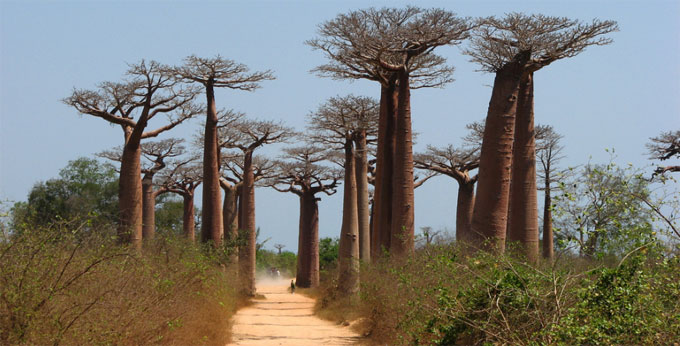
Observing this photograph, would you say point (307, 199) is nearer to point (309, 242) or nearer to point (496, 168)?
point (309, 242)

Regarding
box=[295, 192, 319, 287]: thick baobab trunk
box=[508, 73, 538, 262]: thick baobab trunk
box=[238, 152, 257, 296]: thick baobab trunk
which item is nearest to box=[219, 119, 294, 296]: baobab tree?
box=[238, 152, 257, 296]: thick baobab trunk

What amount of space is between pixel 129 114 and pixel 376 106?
198 inches

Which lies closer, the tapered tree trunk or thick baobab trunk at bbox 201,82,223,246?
thick baobab trunk at bbox 201,82,223,246

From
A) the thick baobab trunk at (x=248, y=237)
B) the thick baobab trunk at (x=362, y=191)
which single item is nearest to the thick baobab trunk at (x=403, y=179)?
the thick baobab trunk at (x=362, y=191)

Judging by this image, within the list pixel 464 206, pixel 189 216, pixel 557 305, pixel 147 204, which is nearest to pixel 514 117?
pixel 557 305

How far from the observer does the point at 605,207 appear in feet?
16.2

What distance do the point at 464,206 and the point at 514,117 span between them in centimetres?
791

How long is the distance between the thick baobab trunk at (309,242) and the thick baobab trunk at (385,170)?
8.61 metres

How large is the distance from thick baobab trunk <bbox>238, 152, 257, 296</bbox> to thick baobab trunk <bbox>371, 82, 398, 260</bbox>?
5.28 m

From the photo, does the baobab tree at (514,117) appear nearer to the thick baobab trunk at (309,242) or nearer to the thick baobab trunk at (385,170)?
the thick baobab trunk at (385,170)

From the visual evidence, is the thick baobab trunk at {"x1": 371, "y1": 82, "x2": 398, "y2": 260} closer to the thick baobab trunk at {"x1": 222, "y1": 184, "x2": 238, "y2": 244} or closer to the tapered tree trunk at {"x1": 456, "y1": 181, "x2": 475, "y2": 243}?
the tapered tree trunk at {"x1": 456, "y1": 181, "x2": 475, "y2": 243}

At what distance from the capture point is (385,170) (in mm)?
12117

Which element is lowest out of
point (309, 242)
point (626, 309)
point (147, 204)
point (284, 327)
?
point (284, 327)

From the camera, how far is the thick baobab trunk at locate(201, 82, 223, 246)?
1401cm
